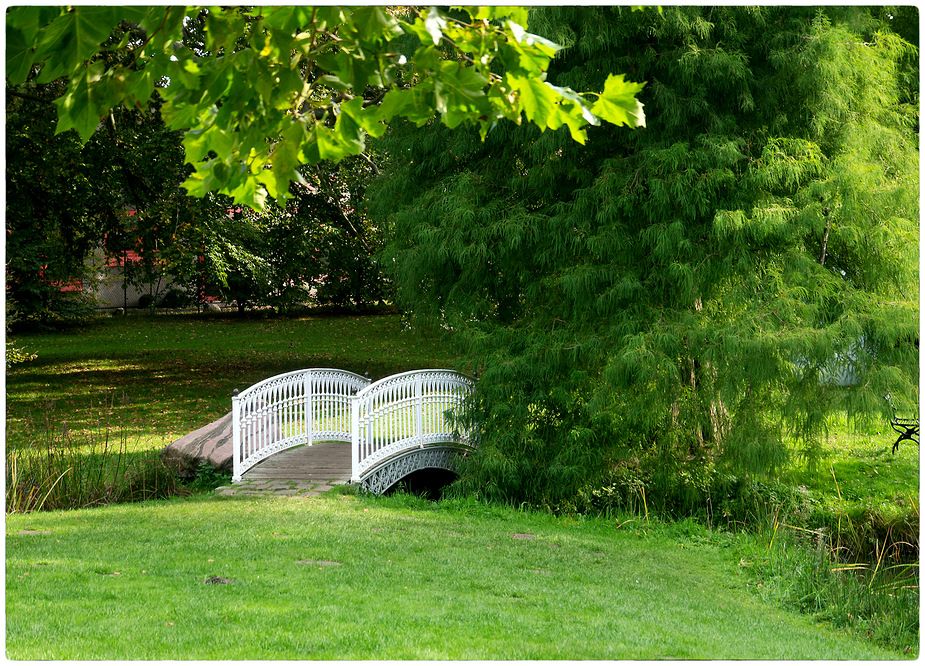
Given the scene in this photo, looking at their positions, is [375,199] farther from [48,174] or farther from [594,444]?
[48,174]

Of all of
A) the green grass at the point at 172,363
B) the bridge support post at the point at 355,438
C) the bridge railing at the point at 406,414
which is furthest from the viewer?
the green grass at the point at 172,363

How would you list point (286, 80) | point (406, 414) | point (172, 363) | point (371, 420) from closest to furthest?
point (286, 80), point (371, 420), point (406, 414), point (172, 363)

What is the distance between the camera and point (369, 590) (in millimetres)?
5781

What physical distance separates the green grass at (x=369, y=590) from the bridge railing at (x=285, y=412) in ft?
5.16

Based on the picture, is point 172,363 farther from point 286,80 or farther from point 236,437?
point 286,80

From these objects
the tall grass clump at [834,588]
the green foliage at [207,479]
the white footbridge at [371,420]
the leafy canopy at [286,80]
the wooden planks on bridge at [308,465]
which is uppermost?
the leafy canopy at [286,80]

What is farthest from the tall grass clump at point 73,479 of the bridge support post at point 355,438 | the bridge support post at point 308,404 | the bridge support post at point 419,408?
the bridge support post at point 419,408

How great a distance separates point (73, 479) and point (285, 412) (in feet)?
9.78

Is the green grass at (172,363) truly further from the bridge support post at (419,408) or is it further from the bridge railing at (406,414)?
the bridge support post at (419,408)

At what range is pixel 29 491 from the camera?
9.14 meters

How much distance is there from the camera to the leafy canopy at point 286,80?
3.22 m

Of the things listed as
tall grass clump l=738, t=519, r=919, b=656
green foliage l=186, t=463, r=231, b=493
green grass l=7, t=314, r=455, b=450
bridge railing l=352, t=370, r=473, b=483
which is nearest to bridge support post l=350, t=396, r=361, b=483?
bridge railing l=352, t=370, r=473, b=483

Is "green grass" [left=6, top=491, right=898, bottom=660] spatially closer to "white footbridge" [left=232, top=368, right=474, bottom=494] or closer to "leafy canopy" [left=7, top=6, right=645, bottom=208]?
"white footbridge" [left=232, top=368, right=474, bottom=494]

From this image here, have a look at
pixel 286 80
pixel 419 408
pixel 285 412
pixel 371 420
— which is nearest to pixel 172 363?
A: pixel 285 412
